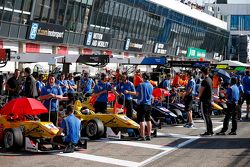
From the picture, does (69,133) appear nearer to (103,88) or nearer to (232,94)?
(103,88)

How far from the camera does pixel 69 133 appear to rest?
11.4 m

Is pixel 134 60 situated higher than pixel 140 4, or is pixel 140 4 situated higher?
pixel 140 4

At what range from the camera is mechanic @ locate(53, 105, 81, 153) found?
37.6ft

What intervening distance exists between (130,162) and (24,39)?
77.8 ft

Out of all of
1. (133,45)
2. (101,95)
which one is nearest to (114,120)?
(101,95)

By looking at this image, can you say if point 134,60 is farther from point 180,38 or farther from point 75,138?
point 180,38

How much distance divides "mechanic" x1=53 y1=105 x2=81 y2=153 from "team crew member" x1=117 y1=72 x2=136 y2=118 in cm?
415

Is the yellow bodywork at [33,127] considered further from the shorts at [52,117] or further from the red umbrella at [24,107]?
the shorts at [52,117]

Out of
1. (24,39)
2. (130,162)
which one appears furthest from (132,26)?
(130,162)

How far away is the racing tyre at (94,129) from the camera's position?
44.5 ft

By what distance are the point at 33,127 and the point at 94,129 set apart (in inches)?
87.1

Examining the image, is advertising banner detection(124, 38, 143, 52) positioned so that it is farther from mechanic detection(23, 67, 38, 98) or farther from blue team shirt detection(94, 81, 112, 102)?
mechanic detection(23, 67, 38, 98)

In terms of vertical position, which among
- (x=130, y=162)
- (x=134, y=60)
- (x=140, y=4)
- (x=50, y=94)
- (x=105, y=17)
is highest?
(x=140, y=4)

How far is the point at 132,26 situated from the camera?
49188mm
